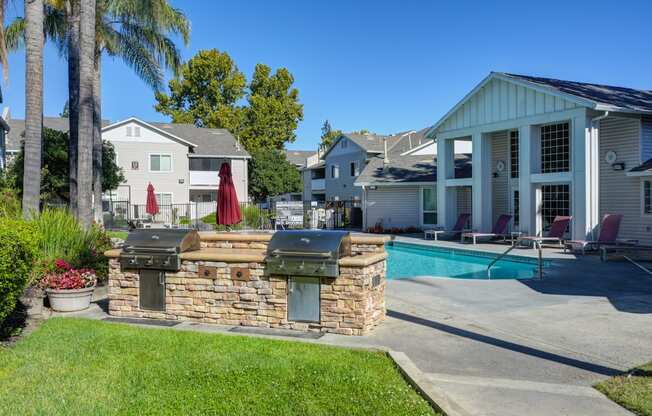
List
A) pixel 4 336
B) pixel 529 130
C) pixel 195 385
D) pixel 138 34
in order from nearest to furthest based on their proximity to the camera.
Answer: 1. pixel 195 385
2. pixel 4 336
3. pixel 529 130
4. pixel 138 34

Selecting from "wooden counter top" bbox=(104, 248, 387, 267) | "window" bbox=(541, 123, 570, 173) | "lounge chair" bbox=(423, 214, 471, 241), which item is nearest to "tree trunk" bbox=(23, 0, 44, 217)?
"wooden counter top" bbox=(104, 248, 387, 267)

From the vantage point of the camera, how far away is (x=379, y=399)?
456 cm

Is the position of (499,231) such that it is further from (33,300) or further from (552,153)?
(33,300)

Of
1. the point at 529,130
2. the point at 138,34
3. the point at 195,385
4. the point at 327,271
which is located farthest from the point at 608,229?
the point at 138,34

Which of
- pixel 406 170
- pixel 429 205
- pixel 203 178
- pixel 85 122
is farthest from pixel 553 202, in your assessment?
pixel 203 178

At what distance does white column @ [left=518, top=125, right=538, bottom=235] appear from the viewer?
19.2 meters

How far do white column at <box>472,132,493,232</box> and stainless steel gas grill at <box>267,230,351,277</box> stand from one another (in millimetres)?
15585

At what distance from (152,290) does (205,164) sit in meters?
33.5

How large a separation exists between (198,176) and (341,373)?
119 feet

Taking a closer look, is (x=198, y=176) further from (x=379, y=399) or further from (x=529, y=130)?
(x=379, y=399)

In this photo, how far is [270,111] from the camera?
55812 mm

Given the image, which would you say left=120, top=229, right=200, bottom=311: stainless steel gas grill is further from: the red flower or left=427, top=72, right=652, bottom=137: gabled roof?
left=427, top=72, right=652, bottom=137: gabled roof

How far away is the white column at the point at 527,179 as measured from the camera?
19.2 m

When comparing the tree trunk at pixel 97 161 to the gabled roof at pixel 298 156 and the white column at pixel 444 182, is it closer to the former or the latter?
the white column at pixel 444 182
